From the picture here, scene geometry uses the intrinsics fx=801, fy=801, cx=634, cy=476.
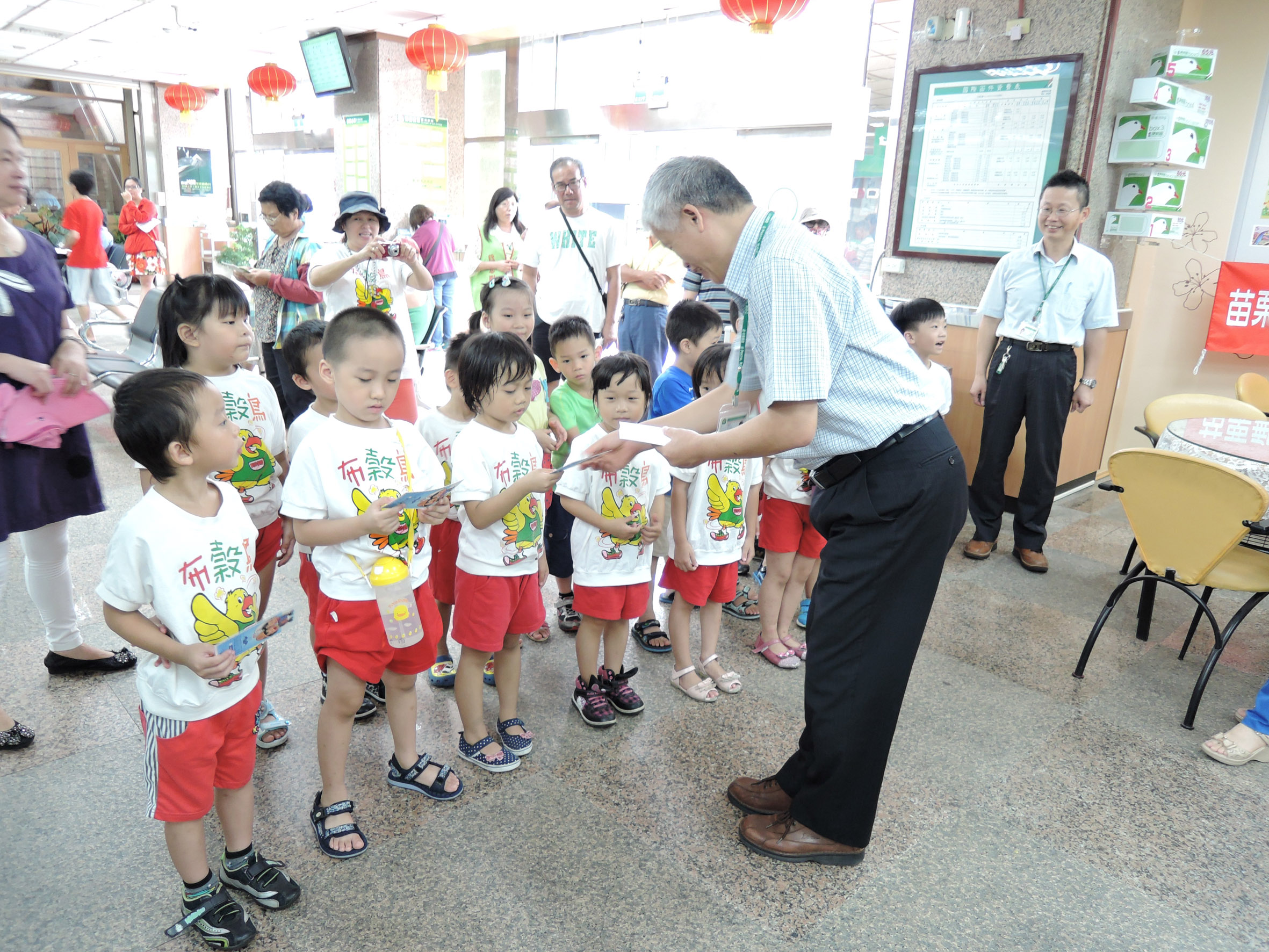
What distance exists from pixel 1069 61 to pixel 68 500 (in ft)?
15.5

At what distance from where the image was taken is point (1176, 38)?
A: 449 centimetres

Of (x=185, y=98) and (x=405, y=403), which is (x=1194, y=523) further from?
(x=185, y=98)

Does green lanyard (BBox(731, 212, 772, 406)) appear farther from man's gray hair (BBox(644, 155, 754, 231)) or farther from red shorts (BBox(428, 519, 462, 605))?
red shorts (BBox(428, 519, 462, 605))

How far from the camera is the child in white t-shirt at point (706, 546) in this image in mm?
2436

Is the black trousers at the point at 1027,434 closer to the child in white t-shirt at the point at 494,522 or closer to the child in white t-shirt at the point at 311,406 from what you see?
the child in white t-shirt at the point at 494,522

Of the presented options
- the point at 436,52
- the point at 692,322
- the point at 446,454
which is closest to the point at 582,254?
the point at 692,322

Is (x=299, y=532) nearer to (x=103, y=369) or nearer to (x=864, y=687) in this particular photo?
(x=864, y=687)

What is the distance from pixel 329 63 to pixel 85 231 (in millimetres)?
3389

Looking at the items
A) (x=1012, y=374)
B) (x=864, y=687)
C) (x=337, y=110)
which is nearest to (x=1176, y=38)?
(x=1012, y=374)

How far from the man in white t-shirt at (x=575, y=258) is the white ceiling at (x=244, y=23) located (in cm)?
385

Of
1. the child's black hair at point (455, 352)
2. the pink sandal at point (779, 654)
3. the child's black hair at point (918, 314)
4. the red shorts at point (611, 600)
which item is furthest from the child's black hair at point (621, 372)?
the child's black hair at point (918, 314)

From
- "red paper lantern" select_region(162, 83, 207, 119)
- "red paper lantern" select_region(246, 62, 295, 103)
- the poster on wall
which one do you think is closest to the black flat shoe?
"red paper lantern" select_region(246, 62, 295, 103)

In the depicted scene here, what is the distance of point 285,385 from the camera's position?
11.4ft

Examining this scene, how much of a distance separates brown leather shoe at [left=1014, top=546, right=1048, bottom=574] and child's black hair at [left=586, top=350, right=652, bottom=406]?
244 cm
